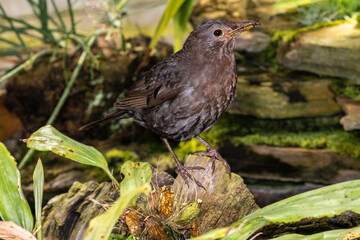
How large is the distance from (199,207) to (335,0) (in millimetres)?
1945

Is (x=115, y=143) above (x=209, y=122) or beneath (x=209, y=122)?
beneath

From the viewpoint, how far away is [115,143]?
3.19m

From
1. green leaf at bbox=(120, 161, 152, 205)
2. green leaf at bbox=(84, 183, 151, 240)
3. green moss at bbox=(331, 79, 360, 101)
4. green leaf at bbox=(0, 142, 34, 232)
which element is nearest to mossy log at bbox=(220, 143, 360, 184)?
green moss at bbox=(331, 79, 360, 101)

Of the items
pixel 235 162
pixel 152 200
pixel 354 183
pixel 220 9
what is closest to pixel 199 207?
pixel 152 200

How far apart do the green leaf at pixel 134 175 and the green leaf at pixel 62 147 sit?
0.28 feet

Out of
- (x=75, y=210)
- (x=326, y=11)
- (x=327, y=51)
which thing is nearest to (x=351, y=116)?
(x=327, y=51)

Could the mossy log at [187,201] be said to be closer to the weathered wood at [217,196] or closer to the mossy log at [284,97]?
the weathered wood at [217,196]

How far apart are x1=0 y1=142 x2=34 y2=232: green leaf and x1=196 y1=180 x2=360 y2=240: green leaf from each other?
717 mm

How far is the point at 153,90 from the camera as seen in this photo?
192cm

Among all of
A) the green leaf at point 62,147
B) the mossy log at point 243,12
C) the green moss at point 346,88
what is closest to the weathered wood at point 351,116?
the green moss at point 346,88

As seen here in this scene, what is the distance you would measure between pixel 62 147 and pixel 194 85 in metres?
0.57

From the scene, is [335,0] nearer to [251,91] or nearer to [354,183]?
[251,91]

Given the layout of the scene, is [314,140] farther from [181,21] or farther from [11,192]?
[11,192]

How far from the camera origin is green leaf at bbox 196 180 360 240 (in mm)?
1326
